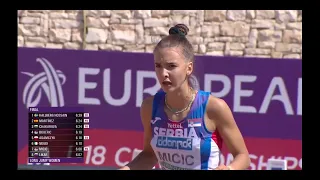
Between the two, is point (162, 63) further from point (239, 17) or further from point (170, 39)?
point (239, 17)

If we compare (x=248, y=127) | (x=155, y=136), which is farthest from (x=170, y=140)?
(x=248, y=127)

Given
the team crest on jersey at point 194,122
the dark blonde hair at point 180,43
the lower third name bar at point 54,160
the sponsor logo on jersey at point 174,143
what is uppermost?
the dark blonde hair at point 180,43

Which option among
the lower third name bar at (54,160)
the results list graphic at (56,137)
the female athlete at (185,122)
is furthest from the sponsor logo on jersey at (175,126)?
the lower third name bar at (54,160)

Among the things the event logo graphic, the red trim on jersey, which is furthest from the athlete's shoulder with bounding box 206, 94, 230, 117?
the event logo graphic

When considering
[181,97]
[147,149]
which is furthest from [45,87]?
[181,97]

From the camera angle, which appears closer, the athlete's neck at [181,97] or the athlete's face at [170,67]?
the athlete's face at [170,67]

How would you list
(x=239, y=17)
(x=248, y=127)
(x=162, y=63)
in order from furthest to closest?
(x=239, y=17), (x=248, y=127), (x=162, y=63)

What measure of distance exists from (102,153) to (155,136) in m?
4.22

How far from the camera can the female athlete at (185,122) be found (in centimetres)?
358

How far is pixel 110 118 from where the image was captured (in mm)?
7906

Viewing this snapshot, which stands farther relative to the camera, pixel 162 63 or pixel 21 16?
pixel 21 16

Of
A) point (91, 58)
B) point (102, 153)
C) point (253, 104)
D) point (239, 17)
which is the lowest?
point (102, 153)

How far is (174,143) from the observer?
3621mm

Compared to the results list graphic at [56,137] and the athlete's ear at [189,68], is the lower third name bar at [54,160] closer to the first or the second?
the results list graphic at [56,137]
